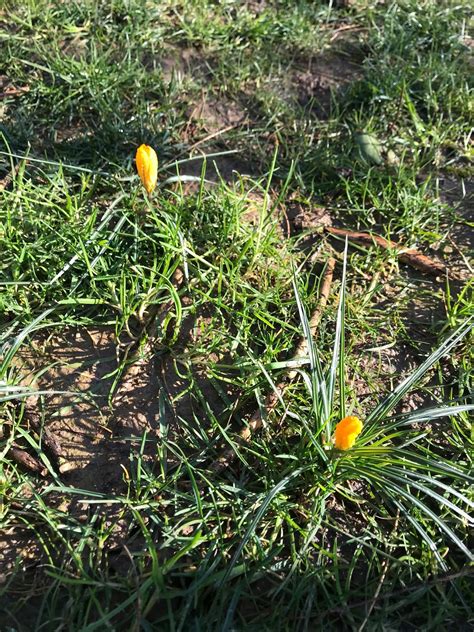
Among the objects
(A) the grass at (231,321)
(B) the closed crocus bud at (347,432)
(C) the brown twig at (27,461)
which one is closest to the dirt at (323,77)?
(A) the grass at (231,321)

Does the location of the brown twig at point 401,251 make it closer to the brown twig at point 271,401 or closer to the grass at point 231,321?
the grass at point 231,321

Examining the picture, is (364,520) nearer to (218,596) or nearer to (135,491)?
(218,596)

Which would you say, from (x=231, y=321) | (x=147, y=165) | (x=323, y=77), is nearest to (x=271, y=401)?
(x=231, y=321)

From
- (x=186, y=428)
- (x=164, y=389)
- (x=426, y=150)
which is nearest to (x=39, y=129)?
(x=164, y=389)

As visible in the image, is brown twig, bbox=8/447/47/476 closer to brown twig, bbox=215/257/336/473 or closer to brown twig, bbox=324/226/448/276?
brown twig, bbox=215/257/336/473

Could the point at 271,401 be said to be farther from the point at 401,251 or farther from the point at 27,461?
the point at 401,251
